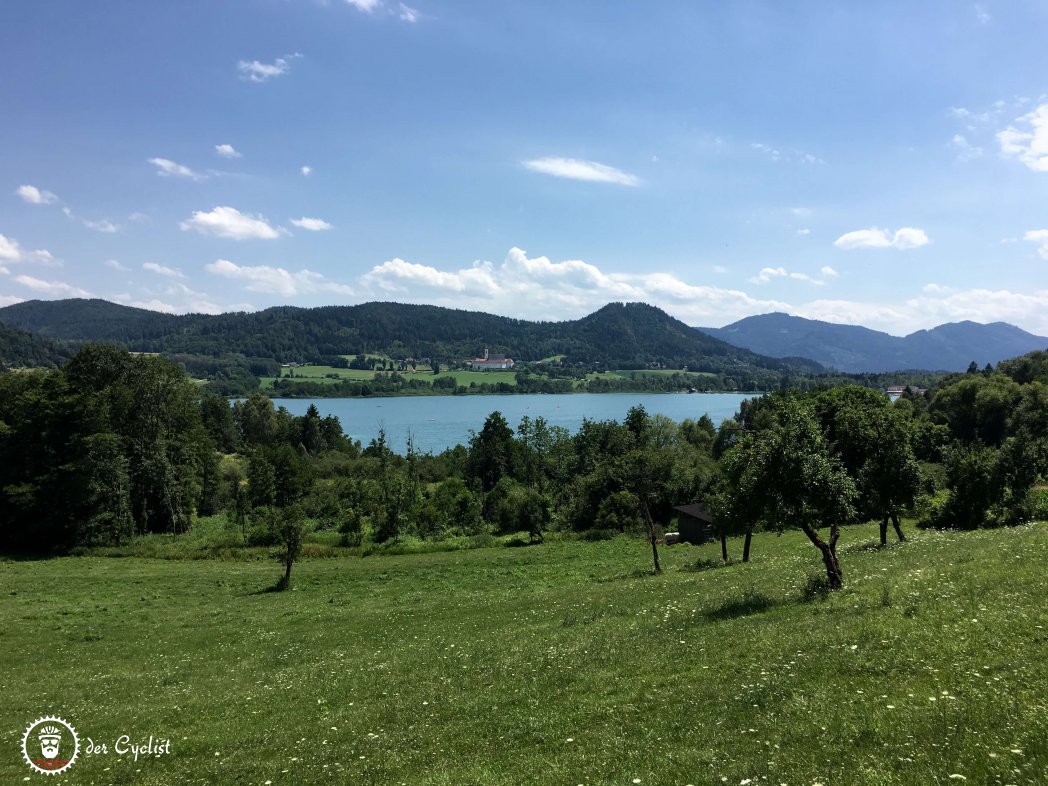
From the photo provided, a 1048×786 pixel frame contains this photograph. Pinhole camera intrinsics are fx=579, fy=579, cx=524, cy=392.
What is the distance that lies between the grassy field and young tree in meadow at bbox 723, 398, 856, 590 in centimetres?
213

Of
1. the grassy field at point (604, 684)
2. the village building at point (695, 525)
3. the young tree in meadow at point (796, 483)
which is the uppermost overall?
the young tree in meadow at point (796, 483)

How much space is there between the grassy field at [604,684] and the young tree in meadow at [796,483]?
7.00 feet

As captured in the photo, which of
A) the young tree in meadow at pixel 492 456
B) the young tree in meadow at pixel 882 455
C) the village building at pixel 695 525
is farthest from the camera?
the young tree in meadow at pixel 492 456

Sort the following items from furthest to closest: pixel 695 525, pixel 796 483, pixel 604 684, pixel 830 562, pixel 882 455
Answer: pixel 695 525
pixel 882 455
pixel 796 483
pixel 830 562
pixel 604 684

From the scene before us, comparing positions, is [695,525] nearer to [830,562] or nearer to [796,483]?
[830,562]

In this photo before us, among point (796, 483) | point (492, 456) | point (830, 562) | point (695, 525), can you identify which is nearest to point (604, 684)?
point (830, 562)

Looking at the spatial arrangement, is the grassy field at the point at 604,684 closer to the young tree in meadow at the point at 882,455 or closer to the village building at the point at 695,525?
the young tree in meadow at the point at 882,455

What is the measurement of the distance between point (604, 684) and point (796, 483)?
9.33 meters

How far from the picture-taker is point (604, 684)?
13.2 m

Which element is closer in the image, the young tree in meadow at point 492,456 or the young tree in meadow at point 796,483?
the young tree in meadow at point 796,483

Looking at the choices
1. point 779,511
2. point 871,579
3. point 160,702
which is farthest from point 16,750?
point 871,579

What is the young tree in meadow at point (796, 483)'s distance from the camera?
59.7ft

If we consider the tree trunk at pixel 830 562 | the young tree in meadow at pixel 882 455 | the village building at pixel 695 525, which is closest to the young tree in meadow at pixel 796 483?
the tree trunk at pixel 830 562

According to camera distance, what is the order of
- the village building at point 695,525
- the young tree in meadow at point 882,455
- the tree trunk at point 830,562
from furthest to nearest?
the village building at point 695,525, the young tree in meadow at point 882,455, the tree trunk at point 830,562
